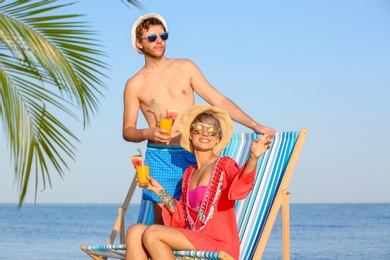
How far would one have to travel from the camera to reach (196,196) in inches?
190

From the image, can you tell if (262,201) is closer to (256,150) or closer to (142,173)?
(142,173)

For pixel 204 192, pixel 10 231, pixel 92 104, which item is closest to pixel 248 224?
pixel 204 192

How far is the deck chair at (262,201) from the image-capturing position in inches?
202

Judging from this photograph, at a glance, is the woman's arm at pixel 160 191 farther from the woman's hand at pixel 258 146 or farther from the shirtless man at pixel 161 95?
the woman's hand at pixel 258 146

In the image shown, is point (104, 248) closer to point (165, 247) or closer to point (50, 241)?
point (165, 247)

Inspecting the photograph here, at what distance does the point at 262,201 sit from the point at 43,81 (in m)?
1.92

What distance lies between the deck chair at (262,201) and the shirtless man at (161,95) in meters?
0.42

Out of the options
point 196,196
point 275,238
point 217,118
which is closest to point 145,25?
point 217,118

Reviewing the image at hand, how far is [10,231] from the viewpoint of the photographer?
28.5m

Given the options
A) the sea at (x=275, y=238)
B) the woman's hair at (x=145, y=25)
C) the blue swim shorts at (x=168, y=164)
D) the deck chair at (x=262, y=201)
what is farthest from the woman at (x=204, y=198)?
the sea at (x=275, y=238)

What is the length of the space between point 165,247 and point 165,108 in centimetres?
115

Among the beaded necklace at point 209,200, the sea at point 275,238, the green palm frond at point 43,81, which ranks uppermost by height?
the green palm frond at point 43,81

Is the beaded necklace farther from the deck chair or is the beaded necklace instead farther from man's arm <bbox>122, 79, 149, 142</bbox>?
man's arm <bbox>122, 79, 149, 142</bbox>

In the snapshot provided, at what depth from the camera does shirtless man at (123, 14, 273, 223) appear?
5.41 m
